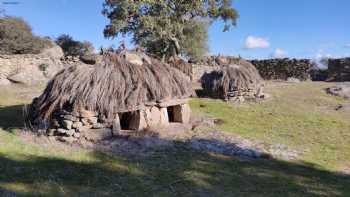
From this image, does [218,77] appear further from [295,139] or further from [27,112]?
[27,112]

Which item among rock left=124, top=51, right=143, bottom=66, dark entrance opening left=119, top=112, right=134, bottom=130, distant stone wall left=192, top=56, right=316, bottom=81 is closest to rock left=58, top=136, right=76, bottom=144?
dark entrance opening left=119, top=112, right=134, bottom=130

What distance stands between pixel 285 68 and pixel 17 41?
17.9m

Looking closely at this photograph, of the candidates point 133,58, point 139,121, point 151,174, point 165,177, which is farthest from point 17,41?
point 165,177

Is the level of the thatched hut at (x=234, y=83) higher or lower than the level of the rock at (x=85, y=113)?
higher

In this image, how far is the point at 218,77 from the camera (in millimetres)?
15750

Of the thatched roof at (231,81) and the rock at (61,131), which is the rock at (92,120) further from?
the thatched roof at (231,81)

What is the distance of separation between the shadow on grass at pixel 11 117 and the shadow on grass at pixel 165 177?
8.99ft

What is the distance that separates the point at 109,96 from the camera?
27.9ft

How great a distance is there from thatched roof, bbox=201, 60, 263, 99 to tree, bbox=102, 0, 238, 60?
10021 mm

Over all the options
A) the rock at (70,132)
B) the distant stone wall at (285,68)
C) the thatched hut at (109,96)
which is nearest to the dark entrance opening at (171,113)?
the thatched hut at (109,96)

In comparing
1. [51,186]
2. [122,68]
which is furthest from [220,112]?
[51,186]

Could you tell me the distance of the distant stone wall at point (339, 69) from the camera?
84.3ft

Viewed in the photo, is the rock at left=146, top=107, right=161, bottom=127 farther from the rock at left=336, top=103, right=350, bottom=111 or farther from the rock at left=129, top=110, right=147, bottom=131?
the rock at left=336, top=103, right=350, bottom=111

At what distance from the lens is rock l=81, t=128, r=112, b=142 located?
8.44 m
